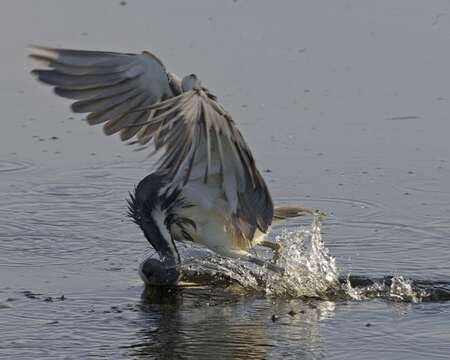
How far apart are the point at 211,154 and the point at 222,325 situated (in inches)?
37.2

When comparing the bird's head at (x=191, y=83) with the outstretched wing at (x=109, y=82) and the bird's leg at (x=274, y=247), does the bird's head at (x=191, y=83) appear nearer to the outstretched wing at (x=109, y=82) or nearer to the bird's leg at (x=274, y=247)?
the outstretched wing at (x=109, y=82)

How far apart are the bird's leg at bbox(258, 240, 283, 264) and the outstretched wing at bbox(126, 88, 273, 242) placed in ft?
0.75

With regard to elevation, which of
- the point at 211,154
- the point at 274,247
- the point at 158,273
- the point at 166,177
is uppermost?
the point at 211,154

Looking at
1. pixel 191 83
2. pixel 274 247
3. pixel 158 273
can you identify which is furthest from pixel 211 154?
pixel 274 247

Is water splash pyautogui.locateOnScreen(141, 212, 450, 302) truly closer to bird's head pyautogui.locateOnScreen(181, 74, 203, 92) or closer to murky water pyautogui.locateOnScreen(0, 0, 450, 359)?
murky water pyautogui.locateOnScreen(0, 0, 450, 359)

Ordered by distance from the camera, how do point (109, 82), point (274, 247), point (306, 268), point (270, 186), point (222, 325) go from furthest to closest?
point (270, 186)
point (274, 247)
point (306, 268)
point (109, 82)
point (222, 325)

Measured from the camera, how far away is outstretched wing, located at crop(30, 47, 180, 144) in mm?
7449

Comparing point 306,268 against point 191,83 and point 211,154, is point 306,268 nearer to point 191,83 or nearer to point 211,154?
point 211,154

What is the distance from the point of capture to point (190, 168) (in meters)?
7.13

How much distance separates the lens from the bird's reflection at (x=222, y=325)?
658 cm

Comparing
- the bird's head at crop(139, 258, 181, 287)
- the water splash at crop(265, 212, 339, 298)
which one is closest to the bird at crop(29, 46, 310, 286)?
the bird's head at crop(139, 258, 181, 287)

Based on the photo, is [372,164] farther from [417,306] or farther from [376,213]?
[417,306]

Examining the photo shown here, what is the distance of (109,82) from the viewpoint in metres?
7.71

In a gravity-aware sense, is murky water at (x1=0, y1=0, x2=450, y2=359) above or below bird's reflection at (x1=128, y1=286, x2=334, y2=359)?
above
